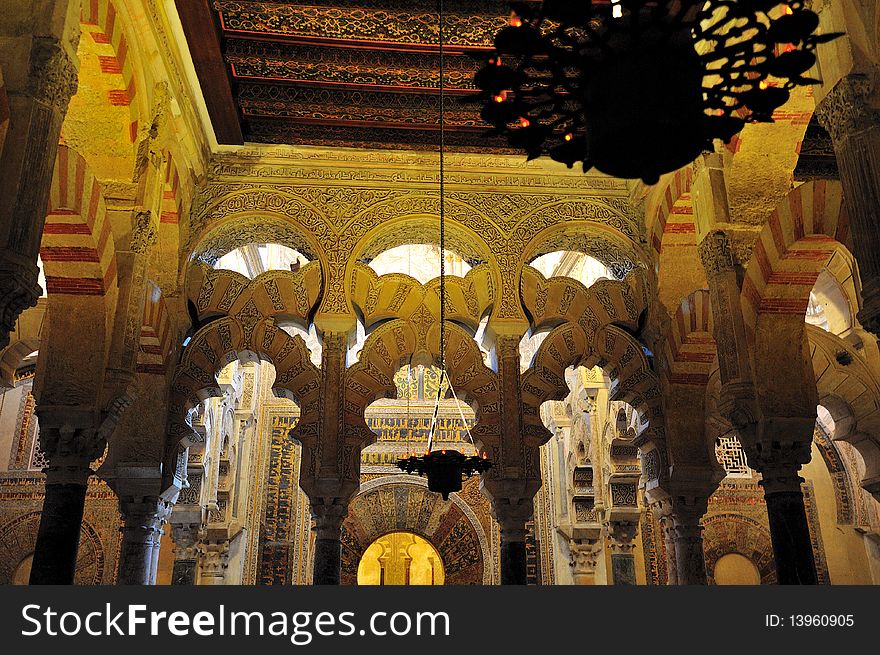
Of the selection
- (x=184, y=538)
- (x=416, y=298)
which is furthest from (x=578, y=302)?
(x=184, y=538)

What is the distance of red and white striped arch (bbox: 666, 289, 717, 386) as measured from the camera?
6797mm

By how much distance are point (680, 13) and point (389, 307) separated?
496cm

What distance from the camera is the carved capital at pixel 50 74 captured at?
367 centimetres

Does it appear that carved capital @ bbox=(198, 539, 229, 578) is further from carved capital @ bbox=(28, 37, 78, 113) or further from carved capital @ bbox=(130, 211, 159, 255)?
carved capital @ bbox=(28, 37, 78, 113)

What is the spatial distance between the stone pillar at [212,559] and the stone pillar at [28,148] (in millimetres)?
7158

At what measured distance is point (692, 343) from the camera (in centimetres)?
690

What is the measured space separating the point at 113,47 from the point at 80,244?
3.96 ft

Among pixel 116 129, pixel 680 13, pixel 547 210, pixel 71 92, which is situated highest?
pixel 547 210

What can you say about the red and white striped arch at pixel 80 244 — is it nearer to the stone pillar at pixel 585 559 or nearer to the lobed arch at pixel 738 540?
the stone pillar at pixel 585 559

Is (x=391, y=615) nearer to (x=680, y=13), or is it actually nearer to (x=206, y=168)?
(x=680, y=13)

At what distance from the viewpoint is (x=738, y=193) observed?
5.67 metres

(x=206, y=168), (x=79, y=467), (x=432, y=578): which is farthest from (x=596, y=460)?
(x=79, y=467)

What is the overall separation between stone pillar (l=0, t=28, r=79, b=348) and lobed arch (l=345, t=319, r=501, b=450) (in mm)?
3471

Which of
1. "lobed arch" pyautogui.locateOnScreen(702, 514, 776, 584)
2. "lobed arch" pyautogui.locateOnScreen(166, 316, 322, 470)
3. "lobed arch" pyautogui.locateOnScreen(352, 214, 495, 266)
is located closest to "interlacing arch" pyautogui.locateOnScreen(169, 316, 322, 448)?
"lobed arch" pyautogui.locateOnScreen(166, 316, 322, 470)
